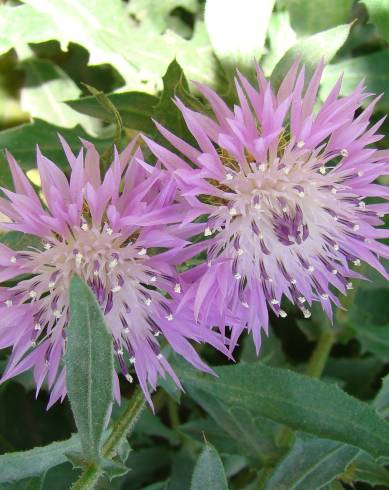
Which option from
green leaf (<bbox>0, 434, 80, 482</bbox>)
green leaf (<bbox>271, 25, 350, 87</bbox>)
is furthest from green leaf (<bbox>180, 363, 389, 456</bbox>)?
green leaf (<bbox>271, 25, 350, 87</bbox>)

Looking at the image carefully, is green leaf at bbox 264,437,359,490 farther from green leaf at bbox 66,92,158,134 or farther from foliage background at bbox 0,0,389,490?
green leaf at bbox 66,92,158,134

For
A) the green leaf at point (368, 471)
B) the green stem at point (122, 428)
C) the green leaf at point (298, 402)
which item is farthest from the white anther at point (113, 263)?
the green leaf at point (368, 471)

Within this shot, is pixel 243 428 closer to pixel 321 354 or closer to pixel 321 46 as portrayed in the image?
pixel 321 354

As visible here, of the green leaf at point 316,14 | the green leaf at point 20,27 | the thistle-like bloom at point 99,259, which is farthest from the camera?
the green leaf at point 316,14

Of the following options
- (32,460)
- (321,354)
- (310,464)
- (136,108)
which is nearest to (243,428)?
(310,464)

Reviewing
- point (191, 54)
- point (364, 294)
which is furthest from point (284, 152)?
point (364, 294)

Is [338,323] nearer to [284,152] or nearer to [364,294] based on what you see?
[364,294]

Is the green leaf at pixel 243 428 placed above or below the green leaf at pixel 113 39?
below

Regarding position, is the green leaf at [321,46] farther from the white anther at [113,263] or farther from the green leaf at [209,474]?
the green leaf at [209,474]
